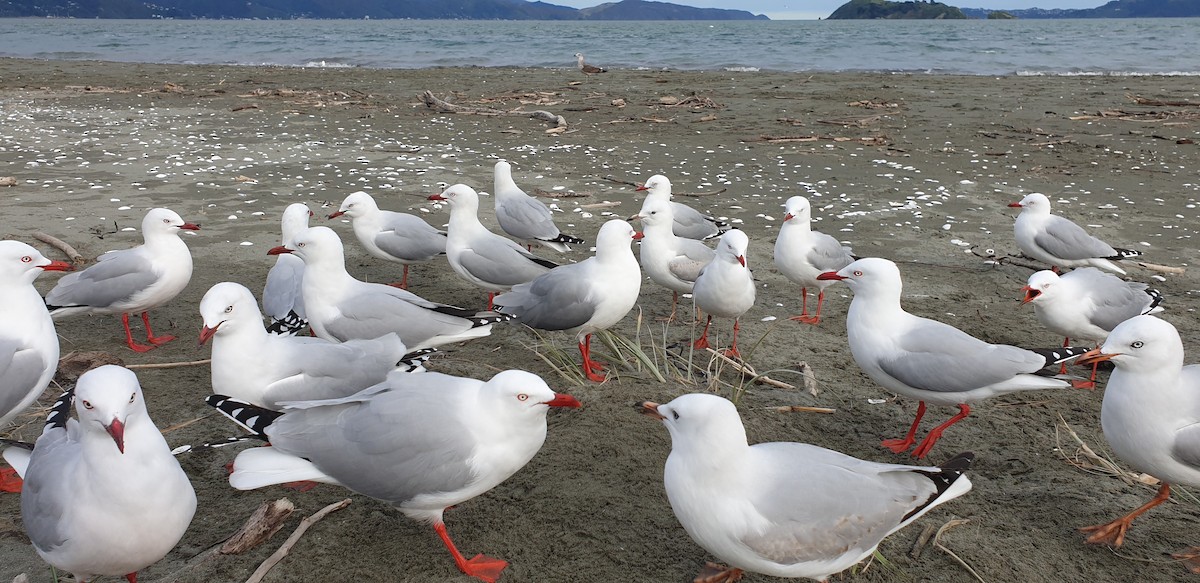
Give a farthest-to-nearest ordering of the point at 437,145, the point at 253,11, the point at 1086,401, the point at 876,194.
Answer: the point at 253,11 → the point at 437,145 → the point at 876,194 → the point at 1086,401

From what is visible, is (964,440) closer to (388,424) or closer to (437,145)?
(388,424)

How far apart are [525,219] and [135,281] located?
348cm

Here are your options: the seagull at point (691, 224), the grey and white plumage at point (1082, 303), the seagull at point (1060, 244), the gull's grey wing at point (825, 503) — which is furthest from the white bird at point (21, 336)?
the seagull at point (1060, 244)

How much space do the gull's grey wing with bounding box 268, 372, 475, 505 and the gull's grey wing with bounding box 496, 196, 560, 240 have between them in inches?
177

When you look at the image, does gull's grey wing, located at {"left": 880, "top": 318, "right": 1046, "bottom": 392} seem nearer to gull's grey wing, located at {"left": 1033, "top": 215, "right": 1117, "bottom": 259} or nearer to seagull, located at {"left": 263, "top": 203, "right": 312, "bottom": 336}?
gull's grey wing, located at {"left": 1033, "top": 215, "right": 1117, "bottom": 259}

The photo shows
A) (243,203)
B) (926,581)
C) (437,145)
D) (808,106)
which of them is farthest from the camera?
(808,106)

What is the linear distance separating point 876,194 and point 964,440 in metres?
5.75

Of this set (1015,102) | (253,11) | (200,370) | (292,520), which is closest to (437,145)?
(200,370)

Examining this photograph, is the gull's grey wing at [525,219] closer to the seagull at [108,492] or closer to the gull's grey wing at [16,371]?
the gull's grey wing at [16,371]

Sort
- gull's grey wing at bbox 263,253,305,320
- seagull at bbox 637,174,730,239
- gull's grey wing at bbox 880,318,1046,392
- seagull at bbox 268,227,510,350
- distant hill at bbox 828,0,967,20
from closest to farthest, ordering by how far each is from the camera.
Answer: gull's grey wing at bbox 880,318,1046,392 → seagull at bbox 268,227,510,350 → gull's grey wing at bbox 263,253,305,320 → seagull at bbox 637,174,730,239 → distant hill at bbox 828,0,967,20

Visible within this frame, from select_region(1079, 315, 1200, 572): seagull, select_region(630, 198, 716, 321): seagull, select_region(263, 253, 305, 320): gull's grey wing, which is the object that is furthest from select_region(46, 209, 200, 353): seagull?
select_region(1079, 315, 1200, 572): seagull

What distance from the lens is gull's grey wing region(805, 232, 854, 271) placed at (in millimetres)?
6320

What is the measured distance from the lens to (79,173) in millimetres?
10180

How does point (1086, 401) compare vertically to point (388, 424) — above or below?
below
